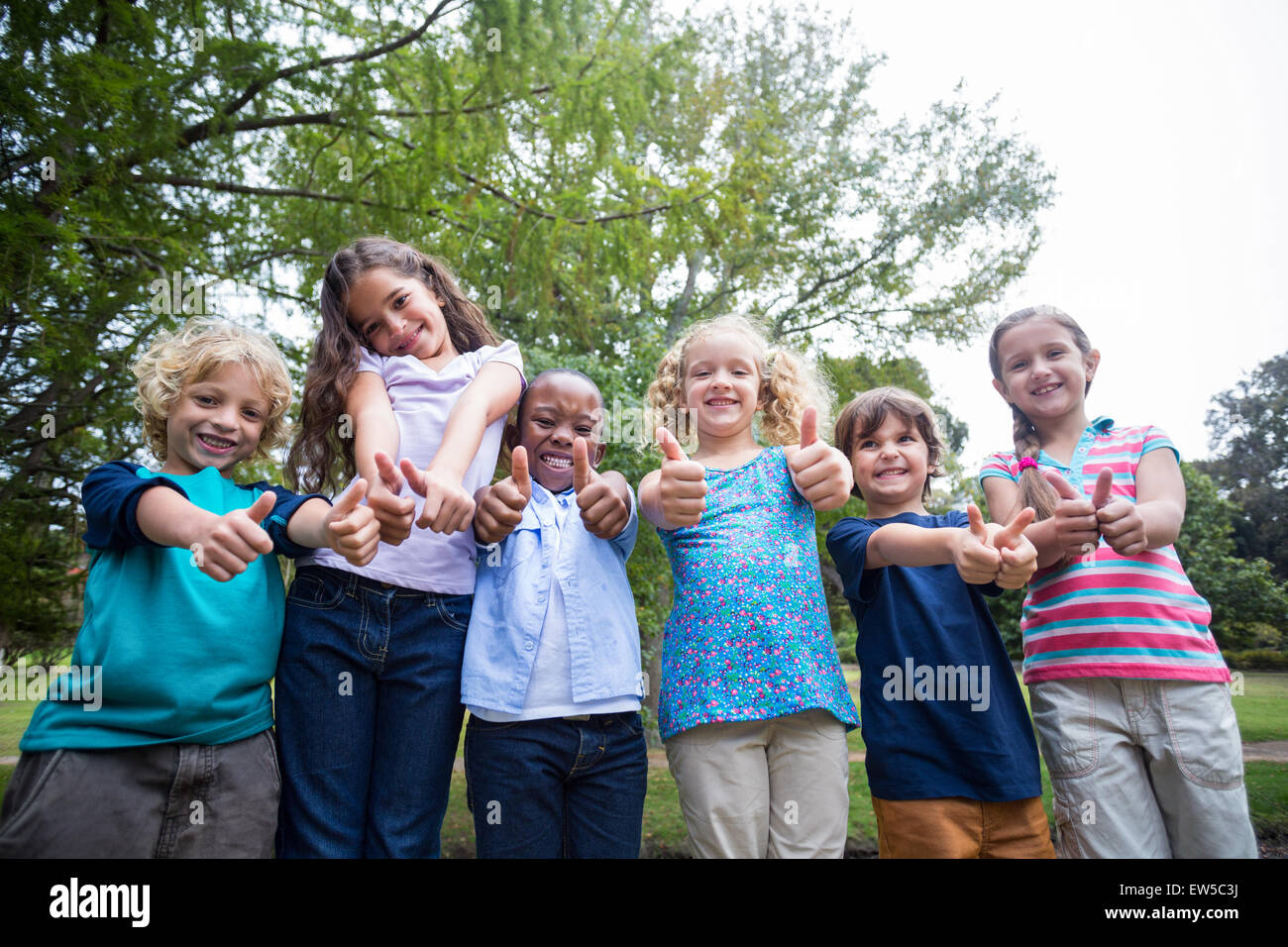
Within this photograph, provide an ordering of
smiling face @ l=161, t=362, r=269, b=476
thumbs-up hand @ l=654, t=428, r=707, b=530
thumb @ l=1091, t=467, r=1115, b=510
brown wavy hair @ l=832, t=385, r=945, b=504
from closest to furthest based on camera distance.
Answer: thumb @ l=1091, t=467, r=1115, b=510 → thumbs-up hand @ l=654, t=428, r=707, b=530 → smiling face @ l=161, t=362, r=269, b=476 → brown wavy hair @ l=832, t=385, r=945, b=504

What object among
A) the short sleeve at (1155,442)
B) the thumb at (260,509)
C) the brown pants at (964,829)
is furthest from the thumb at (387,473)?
the short sleeve at (1155,442)

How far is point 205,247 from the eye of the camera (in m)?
4.26

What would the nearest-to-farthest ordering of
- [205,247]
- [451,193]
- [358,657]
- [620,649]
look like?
[358,657] < [620,649] < [205,247] < [451,193]

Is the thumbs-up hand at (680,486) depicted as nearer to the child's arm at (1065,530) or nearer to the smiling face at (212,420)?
the child's arm at (1065,530)

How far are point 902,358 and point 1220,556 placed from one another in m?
7.52

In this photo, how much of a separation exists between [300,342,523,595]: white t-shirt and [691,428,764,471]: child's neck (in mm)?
647

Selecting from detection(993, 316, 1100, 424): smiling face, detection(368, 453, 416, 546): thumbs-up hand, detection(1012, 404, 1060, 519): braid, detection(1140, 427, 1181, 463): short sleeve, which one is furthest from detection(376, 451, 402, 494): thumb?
detection(1140, 427, 1181, 463): short sleeve

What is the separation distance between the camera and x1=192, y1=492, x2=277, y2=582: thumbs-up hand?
1682 millimetres

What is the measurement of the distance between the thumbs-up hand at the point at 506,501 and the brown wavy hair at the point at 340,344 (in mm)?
558

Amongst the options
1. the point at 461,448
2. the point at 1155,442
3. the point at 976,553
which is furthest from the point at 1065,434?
the point at 461,448

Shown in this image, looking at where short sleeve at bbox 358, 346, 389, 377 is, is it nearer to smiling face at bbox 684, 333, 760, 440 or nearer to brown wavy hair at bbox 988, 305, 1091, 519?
smiling face at bbox 684, 333, 760, 440

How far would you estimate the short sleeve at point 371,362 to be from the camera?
Answer: 2.30 metres

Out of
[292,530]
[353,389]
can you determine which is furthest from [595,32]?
[292,530]

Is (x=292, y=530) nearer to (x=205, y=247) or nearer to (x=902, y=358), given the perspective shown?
(x=205, y=247)
